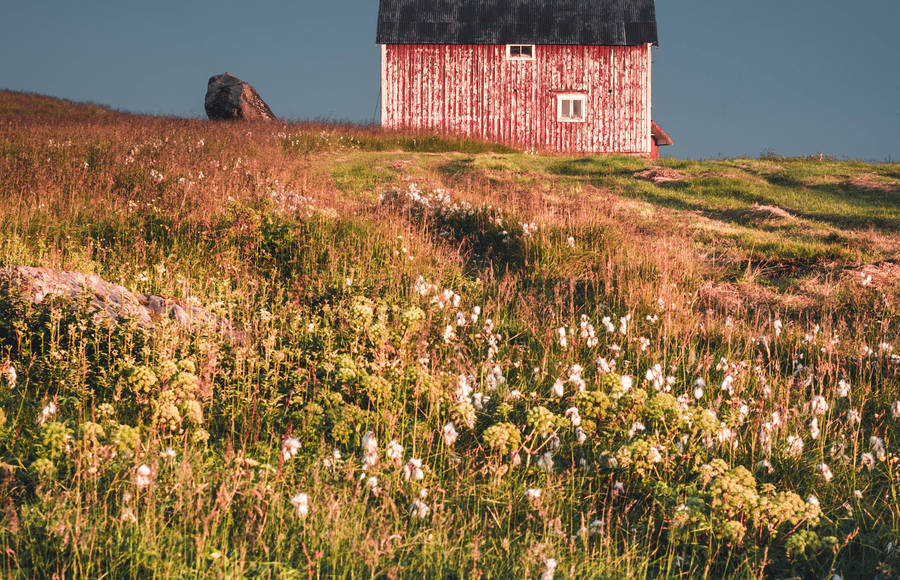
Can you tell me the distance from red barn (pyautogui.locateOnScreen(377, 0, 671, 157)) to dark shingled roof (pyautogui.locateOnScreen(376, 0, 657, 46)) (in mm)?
59

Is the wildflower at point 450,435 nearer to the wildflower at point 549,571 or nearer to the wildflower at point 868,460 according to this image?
the wildflower at point 549,571

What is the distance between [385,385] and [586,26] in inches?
1046

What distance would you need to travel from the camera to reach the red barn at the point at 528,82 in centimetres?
2723

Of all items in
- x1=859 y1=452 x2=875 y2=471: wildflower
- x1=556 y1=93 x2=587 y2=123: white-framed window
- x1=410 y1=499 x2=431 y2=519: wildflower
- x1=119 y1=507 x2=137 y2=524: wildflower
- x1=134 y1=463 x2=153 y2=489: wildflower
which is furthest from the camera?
x1=556 y1=93 x2=587 y2=123: white-framed window

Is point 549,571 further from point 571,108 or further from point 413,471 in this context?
point 571,108

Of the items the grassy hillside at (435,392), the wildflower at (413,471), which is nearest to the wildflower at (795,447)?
the grassy hillside at (435,392)

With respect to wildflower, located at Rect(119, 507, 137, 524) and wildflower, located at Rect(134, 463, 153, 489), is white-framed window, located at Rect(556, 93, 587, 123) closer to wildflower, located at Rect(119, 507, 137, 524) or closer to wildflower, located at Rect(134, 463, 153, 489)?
wildflower, located at Rect(134, 463, 153, 489)

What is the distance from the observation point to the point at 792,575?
10.7 ft

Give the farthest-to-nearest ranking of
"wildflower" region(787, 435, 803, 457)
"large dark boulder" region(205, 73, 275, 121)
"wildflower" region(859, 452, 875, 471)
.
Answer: "large dark boulder" region(205, 73, 275, 121) < "wildflower" region(787, 435, 803, 457) < "wildflower" region(859, 452, 875, 471)

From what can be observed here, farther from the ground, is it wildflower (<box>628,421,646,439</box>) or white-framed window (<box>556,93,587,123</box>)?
white-framed window (<box>556,93,587,123</box>)

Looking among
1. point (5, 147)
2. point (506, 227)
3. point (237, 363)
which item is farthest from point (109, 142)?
point (237, 363)

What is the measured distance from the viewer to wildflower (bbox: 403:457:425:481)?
342 centimetres

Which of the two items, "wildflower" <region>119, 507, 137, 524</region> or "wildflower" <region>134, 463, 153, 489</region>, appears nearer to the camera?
"wildflower" <region>119, 507, 137, 524</region>

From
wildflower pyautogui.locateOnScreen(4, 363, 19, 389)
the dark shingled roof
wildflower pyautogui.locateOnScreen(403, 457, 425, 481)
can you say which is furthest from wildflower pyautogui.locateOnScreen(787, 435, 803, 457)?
the dark shingled roof
